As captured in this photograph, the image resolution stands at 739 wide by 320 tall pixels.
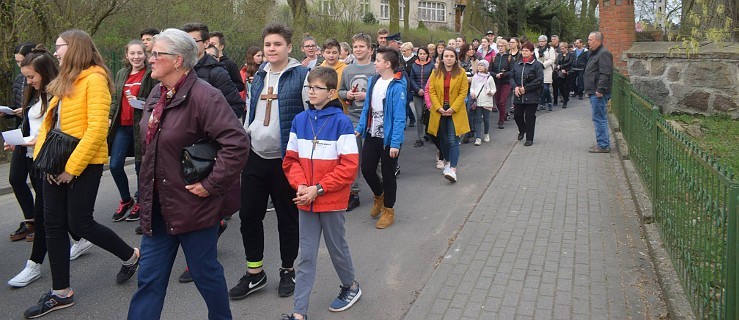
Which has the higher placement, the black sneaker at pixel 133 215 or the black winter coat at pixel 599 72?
the black winter coat at pixel 599 72

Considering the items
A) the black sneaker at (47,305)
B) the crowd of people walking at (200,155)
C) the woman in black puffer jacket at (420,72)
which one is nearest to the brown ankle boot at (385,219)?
the crowd of people walking at (200,155)

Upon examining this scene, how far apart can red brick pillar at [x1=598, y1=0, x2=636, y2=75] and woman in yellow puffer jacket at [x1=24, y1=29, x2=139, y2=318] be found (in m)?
12.3

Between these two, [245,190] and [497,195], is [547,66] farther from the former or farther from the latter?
[245,190]

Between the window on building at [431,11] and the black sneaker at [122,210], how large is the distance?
53398 mm

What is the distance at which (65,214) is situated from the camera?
4641mm

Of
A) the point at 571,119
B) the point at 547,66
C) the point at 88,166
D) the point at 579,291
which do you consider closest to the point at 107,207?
the point at 88,166

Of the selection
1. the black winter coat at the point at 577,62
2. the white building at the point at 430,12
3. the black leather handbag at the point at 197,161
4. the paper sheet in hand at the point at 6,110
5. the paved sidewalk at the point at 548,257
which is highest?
the white building at the point at 430,12

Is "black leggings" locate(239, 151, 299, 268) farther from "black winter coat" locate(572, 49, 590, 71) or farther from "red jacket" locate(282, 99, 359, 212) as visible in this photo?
"black winter coat" locate(572, 49, 590, 71)

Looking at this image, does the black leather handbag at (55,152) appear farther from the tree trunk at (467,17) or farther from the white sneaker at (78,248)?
the tree trunk at (467,17)

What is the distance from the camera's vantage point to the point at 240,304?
4820 millimetres

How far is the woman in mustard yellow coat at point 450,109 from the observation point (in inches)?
348

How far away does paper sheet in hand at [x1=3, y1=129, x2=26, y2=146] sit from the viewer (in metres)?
5.22

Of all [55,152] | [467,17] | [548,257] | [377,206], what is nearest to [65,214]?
[55,152]

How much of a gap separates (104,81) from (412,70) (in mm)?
7886
